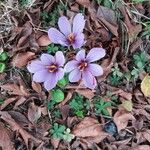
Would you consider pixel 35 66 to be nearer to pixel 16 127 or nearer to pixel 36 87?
pixel 36 87

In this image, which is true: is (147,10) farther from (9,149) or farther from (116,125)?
(9,149)

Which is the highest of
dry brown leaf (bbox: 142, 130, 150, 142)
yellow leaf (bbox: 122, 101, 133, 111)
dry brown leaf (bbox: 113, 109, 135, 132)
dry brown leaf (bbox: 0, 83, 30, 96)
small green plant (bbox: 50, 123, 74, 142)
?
dry brown leaf (bbox: 0, 83, 30, 96)

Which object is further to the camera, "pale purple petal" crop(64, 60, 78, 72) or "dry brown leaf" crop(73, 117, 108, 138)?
"dry brown leaf" crop(73, 117, 108, 138)

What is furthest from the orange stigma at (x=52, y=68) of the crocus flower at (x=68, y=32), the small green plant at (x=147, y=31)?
the small green plant at (x=147, y=31)

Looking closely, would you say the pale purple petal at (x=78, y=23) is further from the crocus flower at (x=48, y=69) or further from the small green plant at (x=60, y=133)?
the small green plant at (x=60, y=133)

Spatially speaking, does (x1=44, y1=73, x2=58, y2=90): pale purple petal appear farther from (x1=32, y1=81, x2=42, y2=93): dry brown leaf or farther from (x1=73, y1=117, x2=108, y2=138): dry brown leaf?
(x1=73, y1=117, x2=108, y2=138): dry brown leaf

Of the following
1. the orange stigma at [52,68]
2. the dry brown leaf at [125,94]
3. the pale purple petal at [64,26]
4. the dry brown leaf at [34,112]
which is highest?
the pale purple petal at [64,26]

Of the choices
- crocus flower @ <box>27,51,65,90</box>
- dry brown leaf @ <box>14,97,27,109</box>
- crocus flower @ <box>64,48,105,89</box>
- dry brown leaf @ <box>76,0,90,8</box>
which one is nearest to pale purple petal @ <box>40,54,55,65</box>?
crocus flower @ <box>27,51,65,90</box>
